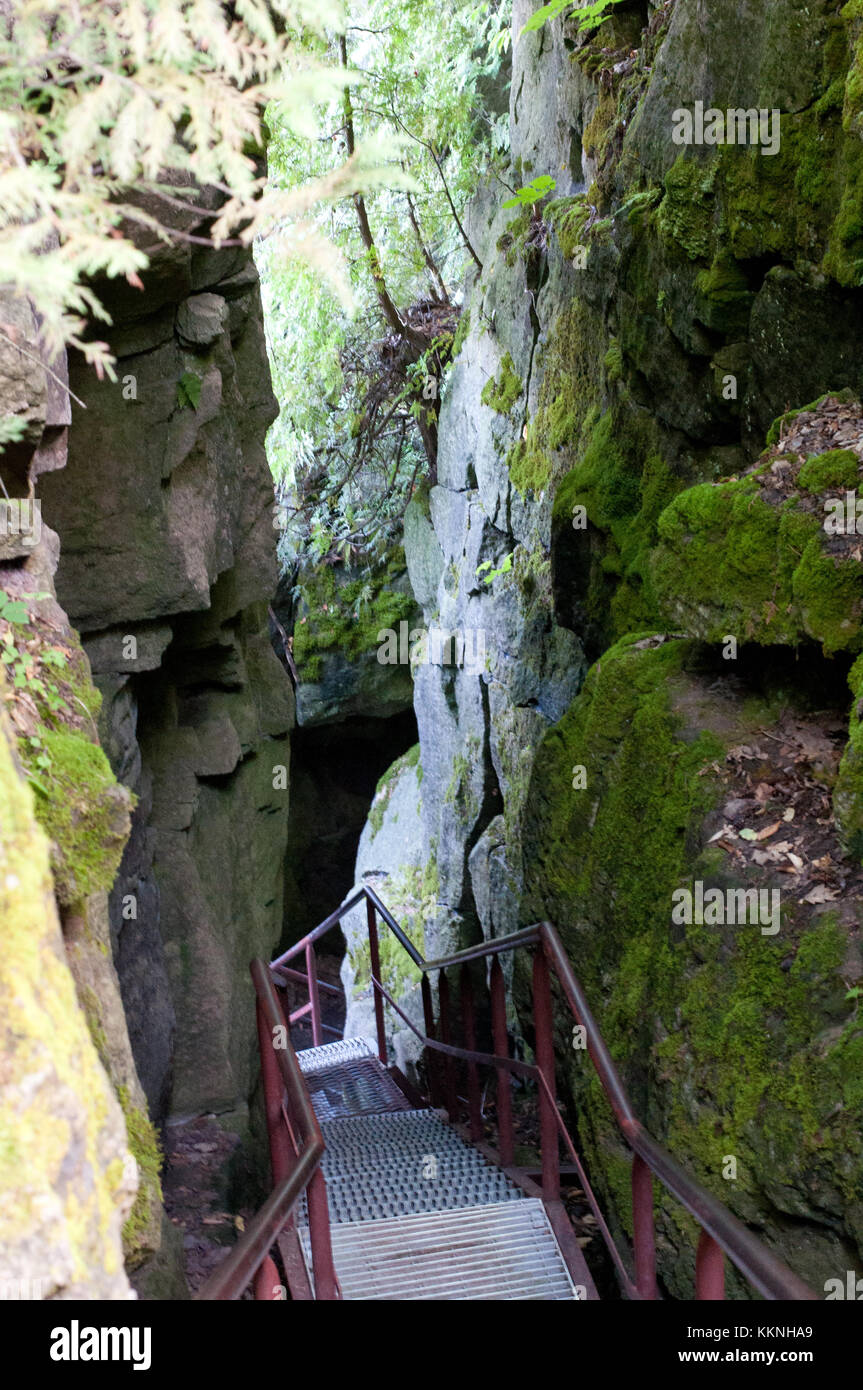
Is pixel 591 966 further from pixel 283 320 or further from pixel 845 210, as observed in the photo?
pixel 283 320

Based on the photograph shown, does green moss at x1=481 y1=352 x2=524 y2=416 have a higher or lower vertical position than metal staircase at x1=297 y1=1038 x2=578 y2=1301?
higher

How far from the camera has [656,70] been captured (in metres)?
5.78

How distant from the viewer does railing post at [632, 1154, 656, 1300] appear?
9.20 ft

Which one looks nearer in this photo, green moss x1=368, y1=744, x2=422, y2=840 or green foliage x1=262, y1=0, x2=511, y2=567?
green foliage x1=262, y1=0, x2=511, y2=567

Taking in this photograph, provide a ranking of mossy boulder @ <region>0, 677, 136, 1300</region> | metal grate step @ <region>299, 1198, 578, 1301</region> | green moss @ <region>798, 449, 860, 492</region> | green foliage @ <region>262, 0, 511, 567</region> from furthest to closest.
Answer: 1. green foliage @ <region>262, 0, 511, 567</region>
2. green moss @ <region>798, 449, 860, 492</region>
3. metal grate step @ <region>299, 1198, 578, 1301</region>
4. mossy boulder @ <region>0, 677, 136, 1300</region>

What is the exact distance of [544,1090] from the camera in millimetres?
3840

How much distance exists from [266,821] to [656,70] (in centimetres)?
585

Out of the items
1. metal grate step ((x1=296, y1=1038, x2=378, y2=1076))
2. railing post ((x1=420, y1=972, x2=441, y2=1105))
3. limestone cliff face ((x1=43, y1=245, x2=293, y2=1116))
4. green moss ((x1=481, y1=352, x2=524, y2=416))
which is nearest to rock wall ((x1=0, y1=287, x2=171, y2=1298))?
limestone cliff face ((x1=43, y1=245, x2=293, y2=1116))

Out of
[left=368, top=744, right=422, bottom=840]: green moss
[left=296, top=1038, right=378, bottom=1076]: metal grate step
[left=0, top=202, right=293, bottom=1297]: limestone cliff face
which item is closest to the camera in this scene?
[left=0, top=202, right=293, bottom=1297]: limestone cliff face

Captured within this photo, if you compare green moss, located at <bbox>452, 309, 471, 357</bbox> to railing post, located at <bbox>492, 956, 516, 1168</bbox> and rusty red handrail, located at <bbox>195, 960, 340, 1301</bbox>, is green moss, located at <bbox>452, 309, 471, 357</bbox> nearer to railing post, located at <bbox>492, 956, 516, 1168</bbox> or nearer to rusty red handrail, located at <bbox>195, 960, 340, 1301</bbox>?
railing post, located at <bbox>492, 956, 516, 1168</bbox>

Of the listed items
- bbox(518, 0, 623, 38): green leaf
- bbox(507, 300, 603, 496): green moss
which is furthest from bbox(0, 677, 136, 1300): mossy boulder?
bbox(507, 300, 603, 496): green moss

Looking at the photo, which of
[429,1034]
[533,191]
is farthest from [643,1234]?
[533,191]

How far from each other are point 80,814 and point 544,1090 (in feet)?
6.55

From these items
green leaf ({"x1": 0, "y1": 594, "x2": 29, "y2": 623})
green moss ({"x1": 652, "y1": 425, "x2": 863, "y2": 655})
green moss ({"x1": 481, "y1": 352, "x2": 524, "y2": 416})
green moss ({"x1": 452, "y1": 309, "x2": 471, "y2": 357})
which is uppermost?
green moss ({"x1": 452, "y1": 309, "x2": 471, "y2": 357})
